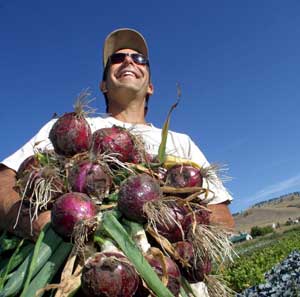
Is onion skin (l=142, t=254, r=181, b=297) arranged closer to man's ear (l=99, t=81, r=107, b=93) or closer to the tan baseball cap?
man's ear (l=99, t=81, r=107, b=93)

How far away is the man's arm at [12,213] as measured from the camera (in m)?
1.47

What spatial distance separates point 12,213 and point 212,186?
90 centimetres

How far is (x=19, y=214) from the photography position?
1557 mm

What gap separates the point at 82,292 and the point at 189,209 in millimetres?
421

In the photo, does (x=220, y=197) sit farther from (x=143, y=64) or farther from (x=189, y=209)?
(x=143, y=64)

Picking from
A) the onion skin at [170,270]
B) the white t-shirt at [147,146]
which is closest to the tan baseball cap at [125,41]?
the white t-shirt at [147,146]

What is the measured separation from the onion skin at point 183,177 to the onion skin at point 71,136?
0.95 ft

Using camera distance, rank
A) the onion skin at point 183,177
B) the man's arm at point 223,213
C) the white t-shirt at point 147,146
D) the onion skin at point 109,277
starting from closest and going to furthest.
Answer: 1. the onion skin at point 109,277
2. the onion skin at point 183,177
3. the white t-shirt at point 147,146
4. the man's arm at point 223,213

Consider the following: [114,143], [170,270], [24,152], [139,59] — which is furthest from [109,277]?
[139,59]

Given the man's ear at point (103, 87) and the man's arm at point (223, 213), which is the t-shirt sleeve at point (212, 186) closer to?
the man's arm at point (223, 213)

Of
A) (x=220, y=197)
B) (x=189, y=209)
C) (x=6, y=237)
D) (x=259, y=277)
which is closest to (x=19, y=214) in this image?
(x=6, y=237)

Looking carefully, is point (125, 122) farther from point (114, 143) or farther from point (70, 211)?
point (70, 211)

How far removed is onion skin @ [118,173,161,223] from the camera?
1.33 m

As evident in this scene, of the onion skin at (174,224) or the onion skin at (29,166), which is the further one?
the onion skin at (29,166)
